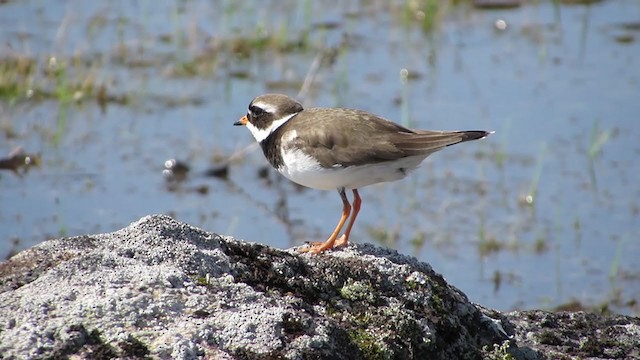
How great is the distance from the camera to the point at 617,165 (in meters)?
11.3

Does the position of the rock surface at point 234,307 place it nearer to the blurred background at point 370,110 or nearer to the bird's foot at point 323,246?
the bird's foot at point 323,246

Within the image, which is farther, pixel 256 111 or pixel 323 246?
pixel 256 111

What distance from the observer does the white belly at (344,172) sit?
6.62 meters

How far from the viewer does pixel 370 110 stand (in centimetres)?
1216

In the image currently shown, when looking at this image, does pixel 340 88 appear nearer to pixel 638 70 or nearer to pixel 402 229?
pixel 402 229

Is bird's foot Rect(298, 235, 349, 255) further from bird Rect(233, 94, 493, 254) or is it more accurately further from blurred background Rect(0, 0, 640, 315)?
blurred background Rect(0, 0, 640, 315)

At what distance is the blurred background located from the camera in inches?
396

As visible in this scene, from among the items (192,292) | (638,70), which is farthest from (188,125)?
(192,292)

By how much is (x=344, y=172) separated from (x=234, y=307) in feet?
7.05

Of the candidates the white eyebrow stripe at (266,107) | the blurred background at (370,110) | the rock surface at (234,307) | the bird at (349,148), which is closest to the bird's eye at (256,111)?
the white eyebrow stripe at (266,107)

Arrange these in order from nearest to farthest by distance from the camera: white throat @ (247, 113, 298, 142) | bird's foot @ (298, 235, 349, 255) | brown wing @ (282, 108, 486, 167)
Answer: bird's foot @ (298, 235, 349, 255) → brown wing @ (282, 108, 486, 167) → white throat @ (247, 113, 298, 142)

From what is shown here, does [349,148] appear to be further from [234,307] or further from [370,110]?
[370,110]

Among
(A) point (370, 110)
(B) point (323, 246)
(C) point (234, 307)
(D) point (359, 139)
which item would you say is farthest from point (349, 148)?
(A) point (370, 110)

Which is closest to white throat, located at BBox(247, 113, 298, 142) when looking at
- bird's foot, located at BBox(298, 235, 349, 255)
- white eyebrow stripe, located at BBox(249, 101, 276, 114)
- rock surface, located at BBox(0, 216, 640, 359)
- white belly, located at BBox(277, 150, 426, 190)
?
white eyebrow stripe, located at BBox(249, 101, 276, 114)
